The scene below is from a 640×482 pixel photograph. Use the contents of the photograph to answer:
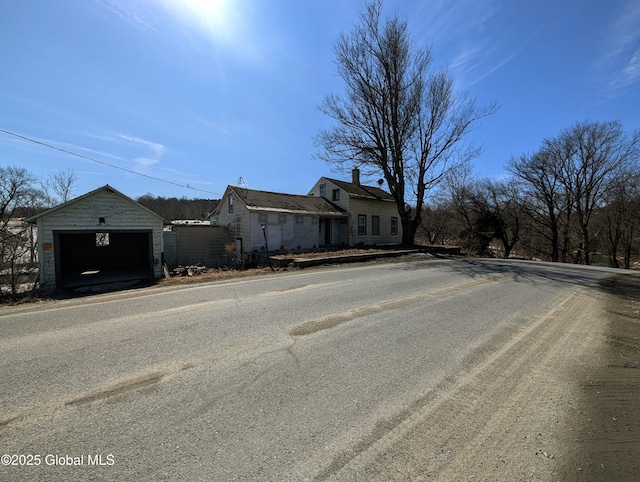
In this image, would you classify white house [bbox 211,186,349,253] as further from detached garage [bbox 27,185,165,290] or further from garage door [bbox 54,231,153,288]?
detached garage [bbox 27,185,165,290]

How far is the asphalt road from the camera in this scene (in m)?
2.05

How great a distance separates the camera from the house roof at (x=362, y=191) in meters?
23.6

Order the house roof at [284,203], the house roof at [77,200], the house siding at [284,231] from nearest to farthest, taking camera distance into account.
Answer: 1. the house roof at [77,200]
2. the house siding at [284,231]
3. the house roof at [284,203]

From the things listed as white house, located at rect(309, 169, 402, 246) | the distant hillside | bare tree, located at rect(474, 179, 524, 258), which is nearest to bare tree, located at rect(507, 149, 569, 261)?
bare tree, located at rect(474, 179, 524, 258)

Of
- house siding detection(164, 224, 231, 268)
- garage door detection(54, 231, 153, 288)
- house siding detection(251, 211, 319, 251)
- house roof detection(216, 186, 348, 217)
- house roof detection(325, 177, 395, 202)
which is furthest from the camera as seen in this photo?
house roof detection(325, 177, 395, 202)

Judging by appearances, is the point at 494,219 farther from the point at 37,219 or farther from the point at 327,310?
the point at 37,219

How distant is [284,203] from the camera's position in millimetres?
20344

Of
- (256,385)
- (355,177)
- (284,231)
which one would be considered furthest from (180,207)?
(256,385)

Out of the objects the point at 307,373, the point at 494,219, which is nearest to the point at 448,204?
the point at 494,219

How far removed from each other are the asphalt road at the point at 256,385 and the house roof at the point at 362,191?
18081 millimetres

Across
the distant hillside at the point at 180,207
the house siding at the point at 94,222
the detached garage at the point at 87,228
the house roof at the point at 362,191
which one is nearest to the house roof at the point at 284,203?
the house roof at the point at 362,191

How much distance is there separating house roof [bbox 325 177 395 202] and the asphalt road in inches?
712

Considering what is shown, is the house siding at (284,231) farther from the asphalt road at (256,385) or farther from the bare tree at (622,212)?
the bare tree at (622,212)

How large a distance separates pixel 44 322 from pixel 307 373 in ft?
16.6
